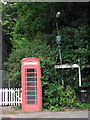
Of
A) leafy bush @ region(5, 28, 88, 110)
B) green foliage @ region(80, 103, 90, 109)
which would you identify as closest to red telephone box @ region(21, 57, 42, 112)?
leafy bush @ region(5, 28, 88, 110)

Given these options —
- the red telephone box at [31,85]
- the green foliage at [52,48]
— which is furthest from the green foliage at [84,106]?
the red telephone box at [31,85]

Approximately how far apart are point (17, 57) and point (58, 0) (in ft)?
14.6

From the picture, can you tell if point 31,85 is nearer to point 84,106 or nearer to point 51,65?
point 51,65

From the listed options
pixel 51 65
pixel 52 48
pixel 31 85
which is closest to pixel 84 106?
pixel 51 65

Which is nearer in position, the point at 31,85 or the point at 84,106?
the point at 31,85

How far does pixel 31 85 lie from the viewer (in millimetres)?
7922

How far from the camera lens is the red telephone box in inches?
307

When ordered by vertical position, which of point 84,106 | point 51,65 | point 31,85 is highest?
point 51,65

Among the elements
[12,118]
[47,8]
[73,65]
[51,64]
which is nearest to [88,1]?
[47,8]

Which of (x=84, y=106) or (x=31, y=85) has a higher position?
(x=31, y=85)

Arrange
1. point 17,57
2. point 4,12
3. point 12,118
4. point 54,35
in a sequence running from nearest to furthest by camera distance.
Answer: point 12,118 → point 17,57 → point 54,35 → point 4,12

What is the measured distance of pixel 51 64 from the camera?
845 centimetres

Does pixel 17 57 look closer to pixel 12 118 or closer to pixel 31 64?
pixel 31 64

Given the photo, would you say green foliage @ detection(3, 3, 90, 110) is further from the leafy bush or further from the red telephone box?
the red telephone box
